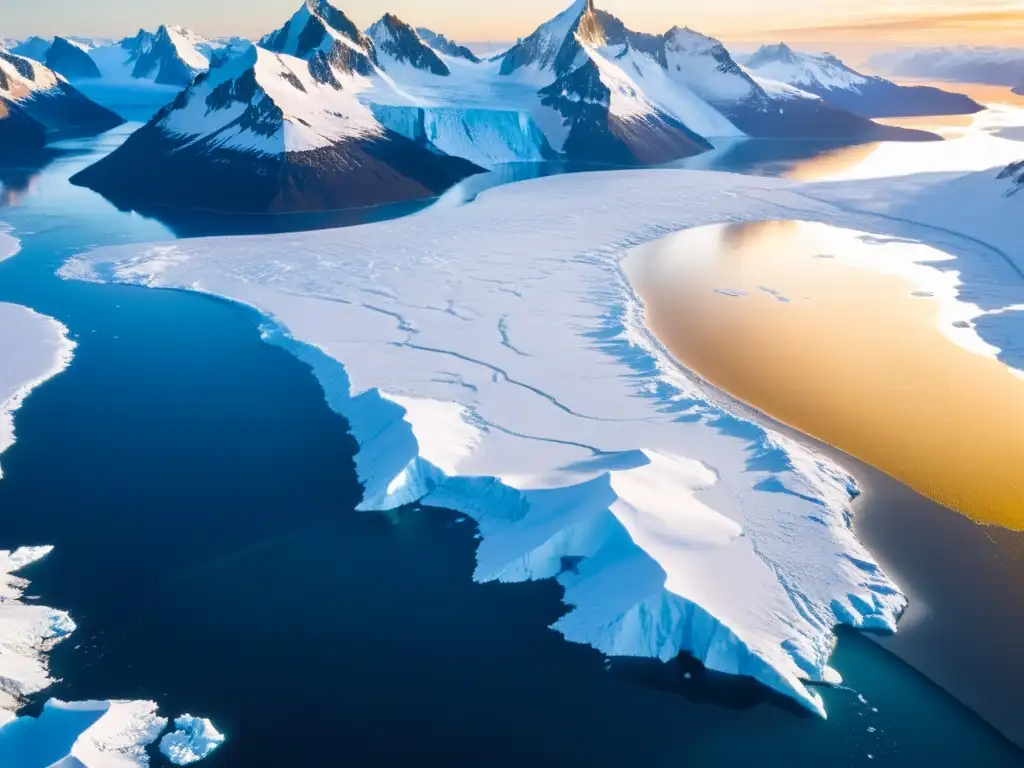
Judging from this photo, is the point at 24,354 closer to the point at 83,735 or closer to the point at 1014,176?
the point at 83,735

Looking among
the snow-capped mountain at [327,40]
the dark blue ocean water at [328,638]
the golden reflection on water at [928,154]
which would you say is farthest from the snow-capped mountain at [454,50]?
the dark blue ocean water at [328,638]

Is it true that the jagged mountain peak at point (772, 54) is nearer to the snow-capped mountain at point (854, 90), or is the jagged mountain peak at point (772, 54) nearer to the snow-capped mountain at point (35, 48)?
the snow-capped mountain at point (854, 90)

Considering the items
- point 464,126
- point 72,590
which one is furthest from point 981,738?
point 464,126

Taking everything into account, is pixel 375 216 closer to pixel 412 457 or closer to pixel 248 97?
pixel 248 97

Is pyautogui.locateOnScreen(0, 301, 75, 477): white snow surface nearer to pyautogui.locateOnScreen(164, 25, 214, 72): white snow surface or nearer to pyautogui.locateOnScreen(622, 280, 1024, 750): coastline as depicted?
pyautogui.locateOnScreen(622, 280, 1024, 750): coastline

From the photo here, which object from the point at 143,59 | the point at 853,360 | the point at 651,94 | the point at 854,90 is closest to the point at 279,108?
the point at 853,360

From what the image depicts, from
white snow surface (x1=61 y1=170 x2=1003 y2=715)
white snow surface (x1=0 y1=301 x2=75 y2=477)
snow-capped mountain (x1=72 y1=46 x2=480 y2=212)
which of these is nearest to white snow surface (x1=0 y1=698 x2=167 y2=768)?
white snow surface (x1=61 y1=170 x2=1003 y2=715)
